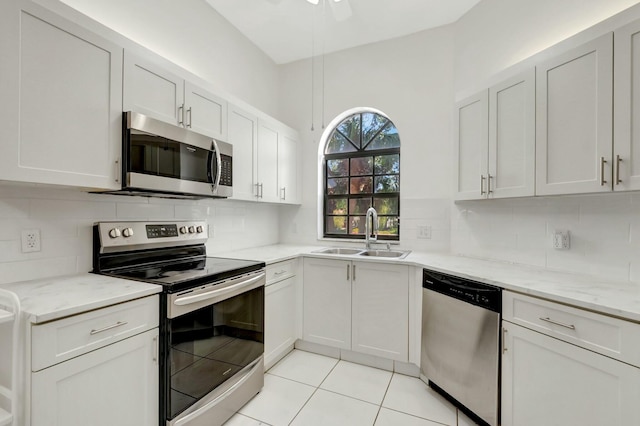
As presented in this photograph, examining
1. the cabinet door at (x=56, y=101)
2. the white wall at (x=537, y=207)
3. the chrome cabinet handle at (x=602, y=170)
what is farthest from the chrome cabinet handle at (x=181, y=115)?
the chrome cabinet handle at (x=602, y=170)

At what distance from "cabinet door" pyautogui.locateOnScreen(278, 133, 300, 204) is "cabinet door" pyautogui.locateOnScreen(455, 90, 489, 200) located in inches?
64.9

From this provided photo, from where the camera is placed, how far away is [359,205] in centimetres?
345

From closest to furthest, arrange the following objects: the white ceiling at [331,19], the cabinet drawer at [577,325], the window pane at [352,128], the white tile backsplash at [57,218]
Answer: the cabinet drawer at [577,325], the white tile backsplash at [57,218], the white ceiling at [331,19], the window pane at [352,128]

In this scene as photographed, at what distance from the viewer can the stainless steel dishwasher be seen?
1.70m

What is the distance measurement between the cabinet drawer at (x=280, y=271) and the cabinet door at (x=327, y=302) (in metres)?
0.13

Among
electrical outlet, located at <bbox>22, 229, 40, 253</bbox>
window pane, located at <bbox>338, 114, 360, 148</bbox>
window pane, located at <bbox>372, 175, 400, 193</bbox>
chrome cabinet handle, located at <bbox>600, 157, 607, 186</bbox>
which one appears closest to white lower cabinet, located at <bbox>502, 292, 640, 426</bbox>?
chrome cabinet handle, located at <bbox>600, 157, 607, 186</bbox>

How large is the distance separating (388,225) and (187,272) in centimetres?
217

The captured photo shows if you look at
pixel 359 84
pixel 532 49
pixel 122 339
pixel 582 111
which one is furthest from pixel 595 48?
pixel 122 339

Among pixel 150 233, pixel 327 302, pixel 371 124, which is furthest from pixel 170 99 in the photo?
pixel 371 124

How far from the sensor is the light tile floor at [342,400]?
1849mm

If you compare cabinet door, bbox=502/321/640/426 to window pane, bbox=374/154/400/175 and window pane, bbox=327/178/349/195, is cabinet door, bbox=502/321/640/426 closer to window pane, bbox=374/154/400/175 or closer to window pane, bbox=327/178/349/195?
window pane, bbox=374/154/400/175

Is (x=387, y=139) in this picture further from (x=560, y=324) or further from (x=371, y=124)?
(x=560, y=324)

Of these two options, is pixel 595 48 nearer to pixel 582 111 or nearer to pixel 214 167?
pixel 582 111

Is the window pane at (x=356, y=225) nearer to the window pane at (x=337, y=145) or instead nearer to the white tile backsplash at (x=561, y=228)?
the window pane at (x=337, y=145)
